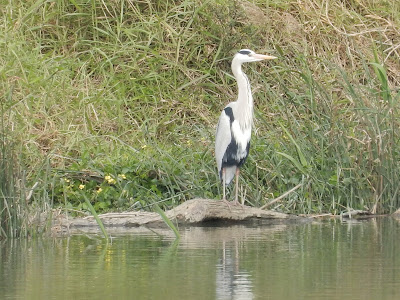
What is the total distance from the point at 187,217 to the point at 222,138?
3.88 ft

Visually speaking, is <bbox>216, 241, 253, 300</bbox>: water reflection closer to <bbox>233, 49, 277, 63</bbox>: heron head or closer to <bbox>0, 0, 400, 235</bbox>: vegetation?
<bbox>0, 0, 400, 235</bbox>: vegetation

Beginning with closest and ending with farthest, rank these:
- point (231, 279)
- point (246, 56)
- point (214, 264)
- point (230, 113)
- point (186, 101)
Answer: point (231, 279), point (214, 264), point (230, 113), point (246, 56), point (186, 101)

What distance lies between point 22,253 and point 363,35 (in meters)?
7.64

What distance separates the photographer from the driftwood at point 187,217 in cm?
848

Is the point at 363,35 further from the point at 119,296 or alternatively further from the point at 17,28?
the point at 119,296

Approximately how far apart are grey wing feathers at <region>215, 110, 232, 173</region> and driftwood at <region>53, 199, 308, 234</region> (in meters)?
0.70

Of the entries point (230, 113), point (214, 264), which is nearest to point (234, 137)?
point (230, 113)

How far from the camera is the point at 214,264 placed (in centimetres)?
641

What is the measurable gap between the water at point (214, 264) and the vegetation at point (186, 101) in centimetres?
83

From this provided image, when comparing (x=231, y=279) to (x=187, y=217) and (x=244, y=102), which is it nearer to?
(x=187, y=217)

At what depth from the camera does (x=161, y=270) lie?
6.17 metres

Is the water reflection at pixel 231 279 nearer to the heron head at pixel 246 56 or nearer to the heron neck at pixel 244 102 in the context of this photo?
the heron neck at pixel 244 102

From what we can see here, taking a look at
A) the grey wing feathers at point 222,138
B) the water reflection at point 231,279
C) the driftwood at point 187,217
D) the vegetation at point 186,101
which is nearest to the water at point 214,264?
the water reflection at point 231,279

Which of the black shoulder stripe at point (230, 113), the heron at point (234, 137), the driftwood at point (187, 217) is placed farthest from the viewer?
the black shoulder stripe at point (230, 113)
